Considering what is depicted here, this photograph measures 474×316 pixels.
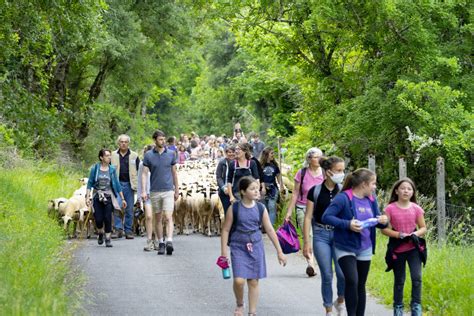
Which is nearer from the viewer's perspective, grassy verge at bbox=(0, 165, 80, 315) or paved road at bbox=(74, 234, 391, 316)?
grassy verge at bbox=(0, 165, 80, 315)

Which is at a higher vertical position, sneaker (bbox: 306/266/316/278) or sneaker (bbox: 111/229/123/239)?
sneaker (bbox: 111/229/123/239)

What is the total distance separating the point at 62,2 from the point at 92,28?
103cm

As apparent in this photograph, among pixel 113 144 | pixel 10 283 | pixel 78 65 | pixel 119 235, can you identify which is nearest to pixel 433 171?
pixel 119 235

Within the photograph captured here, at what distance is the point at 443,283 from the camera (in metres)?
10.9

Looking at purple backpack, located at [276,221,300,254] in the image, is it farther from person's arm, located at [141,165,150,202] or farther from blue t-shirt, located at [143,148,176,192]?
person's arm, located at [141,165,150,202]

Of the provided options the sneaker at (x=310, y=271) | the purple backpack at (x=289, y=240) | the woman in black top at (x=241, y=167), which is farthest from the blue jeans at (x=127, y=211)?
the purple backpack at (x=289, y=240)

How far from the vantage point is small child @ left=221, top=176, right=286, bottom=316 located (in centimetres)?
983

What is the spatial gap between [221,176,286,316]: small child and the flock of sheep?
8.22 meters

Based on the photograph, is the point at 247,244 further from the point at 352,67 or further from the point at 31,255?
the point at 352,67

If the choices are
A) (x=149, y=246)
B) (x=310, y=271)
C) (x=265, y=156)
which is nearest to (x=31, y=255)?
(x=310, y=271)

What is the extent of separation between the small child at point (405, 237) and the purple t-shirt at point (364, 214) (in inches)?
9.2

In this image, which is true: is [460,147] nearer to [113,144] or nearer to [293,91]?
[293,91]

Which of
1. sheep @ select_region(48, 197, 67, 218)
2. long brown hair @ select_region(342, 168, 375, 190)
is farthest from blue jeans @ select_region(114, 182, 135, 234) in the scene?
long brown hair @ select_region(342, 168, 375, 190)

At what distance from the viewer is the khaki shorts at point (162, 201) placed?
622 inches
